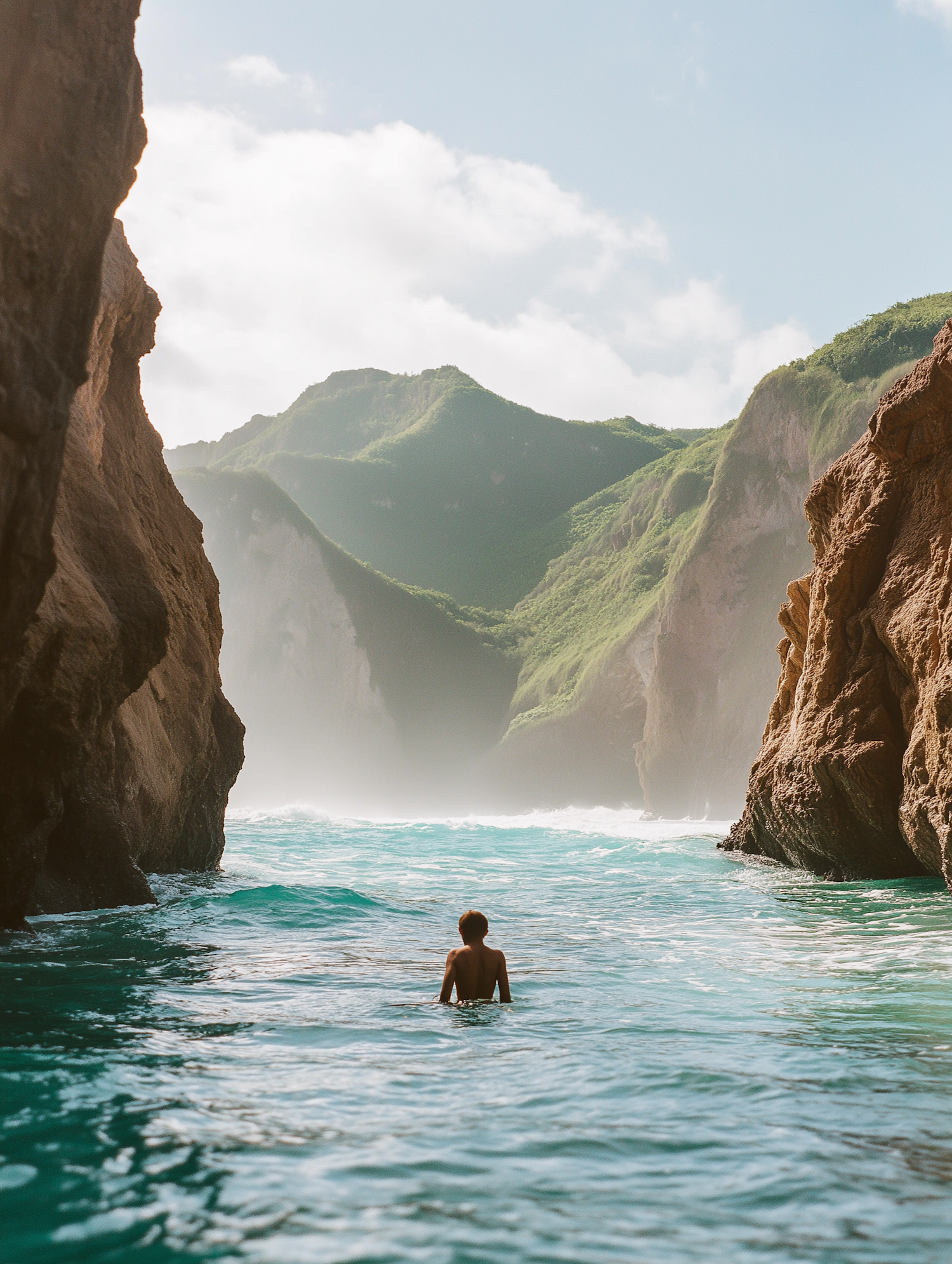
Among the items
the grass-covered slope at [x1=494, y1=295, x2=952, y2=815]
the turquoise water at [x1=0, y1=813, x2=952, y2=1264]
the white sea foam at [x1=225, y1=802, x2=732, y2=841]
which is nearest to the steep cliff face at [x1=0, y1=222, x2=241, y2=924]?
the turquoise water at [x1=0, y1=813, x2=952, y2=1264]

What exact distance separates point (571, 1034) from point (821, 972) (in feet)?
9.98

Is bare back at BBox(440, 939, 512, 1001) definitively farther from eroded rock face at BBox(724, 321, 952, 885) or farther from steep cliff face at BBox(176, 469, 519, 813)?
steep cliff face at BBox(176, 469, 519, 813)

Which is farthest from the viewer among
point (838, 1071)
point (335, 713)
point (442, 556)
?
point (442, 556)

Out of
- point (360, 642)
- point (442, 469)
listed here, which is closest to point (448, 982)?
point (360, 642)

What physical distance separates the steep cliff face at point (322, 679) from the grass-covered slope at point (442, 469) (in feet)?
55.8

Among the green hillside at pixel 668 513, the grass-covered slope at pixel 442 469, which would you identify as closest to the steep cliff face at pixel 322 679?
the green hillside at pixel 668 513

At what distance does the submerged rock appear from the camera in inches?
254

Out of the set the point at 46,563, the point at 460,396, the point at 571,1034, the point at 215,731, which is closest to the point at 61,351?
the point at 46,563

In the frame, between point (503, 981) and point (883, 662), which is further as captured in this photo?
point (883, 662)

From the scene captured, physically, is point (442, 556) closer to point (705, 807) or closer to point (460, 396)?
point (460, 396)

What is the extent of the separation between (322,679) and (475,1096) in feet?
212

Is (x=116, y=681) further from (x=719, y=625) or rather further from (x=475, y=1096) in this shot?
(x=719, y=625)

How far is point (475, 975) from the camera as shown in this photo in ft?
22.8

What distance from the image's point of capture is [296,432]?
11806 centimetres
